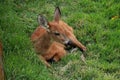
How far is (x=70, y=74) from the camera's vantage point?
7555 mm

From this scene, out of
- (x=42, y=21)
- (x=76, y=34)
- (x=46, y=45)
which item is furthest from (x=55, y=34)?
(x=76, y=34)

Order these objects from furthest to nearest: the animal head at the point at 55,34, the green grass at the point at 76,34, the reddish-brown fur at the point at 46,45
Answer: the animal head at the point at 55,34, the reddish-brown fur at the point at 46,45, the green grass at the point at 76,34

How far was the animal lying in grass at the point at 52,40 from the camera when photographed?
27.2 feet

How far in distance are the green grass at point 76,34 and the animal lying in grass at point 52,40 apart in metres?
0.20

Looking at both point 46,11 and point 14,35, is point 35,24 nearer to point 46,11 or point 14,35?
point 46,11

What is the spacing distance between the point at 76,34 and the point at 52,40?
0.82 metres

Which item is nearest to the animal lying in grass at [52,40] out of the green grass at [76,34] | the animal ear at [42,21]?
the animal ear at [42,21]

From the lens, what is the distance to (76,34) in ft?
30.4

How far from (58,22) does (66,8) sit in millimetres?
1583

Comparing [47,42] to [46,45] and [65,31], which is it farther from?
[65,31]

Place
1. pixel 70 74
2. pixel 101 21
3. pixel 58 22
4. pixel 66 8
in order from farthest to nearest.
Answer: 1. pixel 66 8
2. pixel 101 21
3. pixel 58 22
4. pixel 70 74

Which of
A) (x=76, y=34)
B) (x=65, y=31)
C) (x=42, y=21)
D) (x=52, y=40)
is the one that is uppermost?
(x=42, y=21)

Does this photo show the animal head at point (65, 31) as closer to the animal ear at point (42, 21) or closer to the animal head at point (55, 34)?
the animal head at point (55, 34)

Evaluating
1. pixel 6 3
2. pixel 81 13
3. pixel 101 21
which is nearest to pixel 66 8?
pixel 81 13
